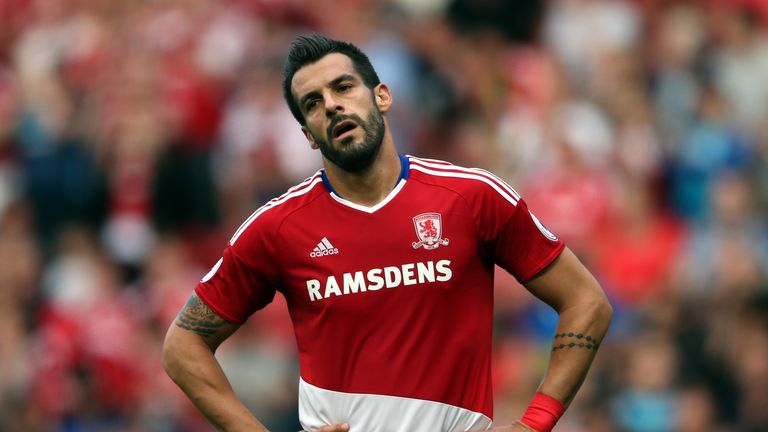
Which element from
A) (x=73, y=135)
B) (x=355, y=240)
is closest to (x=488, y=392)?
(x=355, y=240)

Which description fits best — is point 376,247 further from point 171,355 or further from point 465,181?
point 171,355

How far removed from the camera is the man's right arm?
6.76 metres

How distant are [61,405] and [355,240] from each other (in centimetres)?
688

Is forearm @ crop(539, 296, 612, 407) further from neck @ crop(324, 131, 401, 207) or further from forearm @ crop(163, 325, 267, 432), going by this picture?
forearm @ crop(163, 325, 267, 432)

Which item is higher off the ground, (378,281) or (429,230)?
(429,230)

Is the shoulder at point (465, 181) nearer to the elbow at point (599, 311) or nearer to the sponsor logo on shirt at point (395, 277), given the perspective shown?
the sponsor logo on shirt at point (395, 277)

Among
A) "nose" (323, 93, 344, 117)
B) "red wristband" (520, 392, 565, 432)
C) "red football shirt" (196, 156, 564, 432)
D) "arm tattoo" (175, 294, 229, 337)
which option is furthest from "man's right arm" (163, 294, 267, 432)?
"red wristband" (520, 392, 565, 432)

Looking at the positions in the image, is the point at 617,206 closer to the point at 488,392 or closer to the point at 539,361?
the point at 539,361

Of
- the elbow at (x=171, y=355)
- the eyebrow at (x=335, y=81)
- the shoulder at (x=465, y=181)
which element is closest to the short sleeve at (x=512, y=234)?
the shoulder at (x=465, y=181)

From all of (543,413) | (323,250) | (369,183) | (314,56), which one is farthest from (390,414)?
(314,56)

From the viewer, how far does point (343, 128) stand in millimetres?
6621

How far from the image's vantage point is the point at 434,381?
6.50m

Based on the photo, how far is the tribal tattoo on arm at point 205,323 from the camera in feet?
22.4

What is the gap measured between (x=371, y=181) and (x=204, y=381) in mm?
1081
